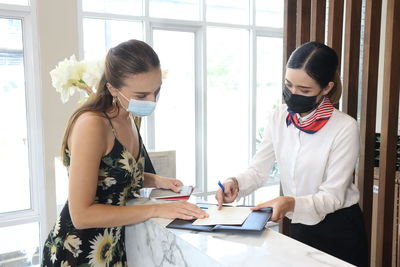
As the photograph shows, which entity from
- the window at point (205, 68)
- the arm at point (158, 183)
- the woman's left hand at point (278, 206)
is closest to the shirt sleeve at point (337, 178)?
the woman's left hand at point (278, 206)

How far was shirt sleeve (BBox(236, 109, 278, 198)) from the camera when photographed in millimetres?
1716

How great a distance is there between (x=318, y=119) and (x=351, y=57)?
622 millimetres

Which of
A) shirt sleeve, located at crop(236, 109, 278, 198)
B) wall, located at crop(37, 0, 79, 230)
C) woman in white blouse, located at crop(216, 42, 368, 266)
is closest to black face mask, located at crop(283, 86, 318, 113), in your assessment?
woman in white blouse, located at crop(216, 42, 368, 266)

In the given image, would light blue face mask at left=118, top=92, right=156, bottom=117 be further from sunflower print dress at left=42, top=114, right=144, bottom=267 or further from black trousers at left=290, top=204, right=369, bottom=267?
black trousers at left=290, top=204, right=369, bottom=267

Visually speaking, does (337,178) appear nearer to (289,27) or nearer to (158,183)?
(158,183)

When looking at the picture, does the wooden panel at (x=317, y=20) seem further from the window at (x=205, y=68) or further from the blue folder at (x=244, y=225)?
the window at (x=205, y=68)

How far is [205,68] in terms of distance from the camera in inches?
172

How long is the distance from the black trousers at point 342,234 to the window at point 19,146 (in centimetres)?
259

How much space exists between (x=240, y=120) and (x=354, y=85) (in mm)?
2846

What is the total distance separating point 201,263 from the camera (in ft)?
3.17

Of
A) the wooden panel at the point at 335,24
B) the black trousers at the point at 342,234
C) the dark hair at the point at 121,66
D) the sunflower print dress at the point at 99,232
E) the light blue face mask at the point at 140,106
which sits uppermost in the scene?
the wooden panel at the point at 335,24

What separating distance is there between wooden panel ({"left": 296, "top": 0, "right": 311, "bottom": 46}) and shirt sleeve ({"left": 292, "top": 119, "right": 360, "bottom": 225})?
34.5 inches

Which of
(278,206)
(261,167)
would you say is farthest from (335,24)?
(278,206)

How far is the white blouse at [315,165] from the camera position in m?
1.45
